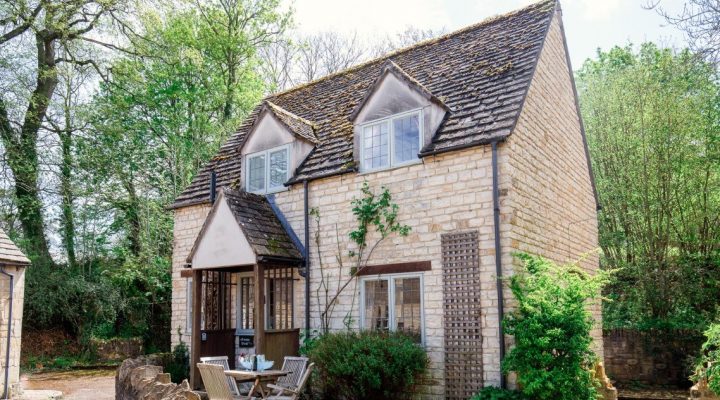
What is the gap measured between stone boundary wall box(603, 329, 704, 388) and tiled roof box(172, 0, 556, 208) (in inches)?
382

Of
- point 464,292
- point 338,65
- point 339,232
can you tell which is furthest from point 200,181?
point 338,65

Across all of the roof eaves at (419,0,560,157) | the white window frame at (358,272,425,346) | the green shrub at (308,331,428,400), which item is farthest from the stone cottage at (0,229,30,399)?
the roof eaves at (419,0,560,157)

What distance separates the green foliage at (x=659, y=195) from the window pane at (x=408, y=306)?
9972 millimetres

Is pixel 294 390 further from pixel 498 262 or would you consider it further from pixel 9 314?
pixel 9 314

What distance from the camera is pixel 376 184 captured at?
12.3 m

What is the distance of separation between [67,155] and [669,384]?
22365 mm

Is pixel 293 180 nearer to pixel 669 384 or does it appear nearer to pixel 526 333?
pixel 526 333

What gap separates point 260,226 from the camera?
12836 mm

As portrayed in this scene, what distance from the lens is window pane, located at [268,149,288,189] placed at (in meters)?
14.2

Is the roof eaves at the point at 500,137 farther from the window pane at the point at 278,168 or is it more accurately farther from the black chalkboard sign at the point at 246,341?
the black chalkboard sign at the point at 246,341

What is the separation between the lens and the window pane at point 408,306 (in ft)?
37.3

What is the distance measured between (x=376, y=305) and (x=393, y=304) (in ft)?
1.47

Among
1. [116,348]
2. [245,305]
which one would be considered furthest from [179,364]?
[116,348]

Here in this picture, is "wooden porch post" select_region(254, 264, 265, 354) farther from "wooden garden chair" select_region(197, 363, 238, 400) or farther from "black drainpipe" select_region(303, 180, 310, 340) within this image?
"wooden garden chair" select_region(197, 363, 238, 400)
